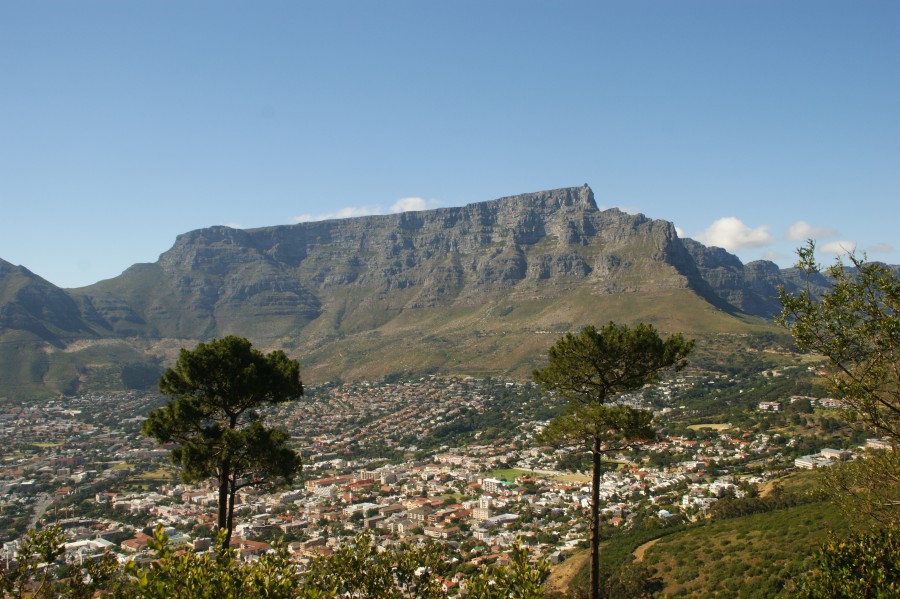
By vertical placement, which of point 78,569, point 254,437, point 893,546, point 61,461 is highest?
point 254,437

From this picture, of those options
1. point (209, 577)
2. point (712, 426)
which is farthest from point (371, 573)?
point (712, 426)

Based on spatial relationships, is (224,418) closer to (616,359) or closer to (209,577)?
(209,577)

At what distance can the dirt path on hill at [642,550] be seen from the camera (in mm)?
35312

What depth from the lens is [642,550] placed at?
37219 mm

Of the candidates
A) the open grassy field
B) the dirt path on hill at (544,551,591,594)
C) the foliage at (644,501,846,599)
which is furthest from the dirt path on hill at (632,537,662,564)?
the open grassy field

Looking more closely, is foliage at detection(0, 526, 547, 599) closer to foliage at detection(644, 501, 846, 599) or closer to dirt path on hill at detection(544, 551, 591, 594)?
foliage at detection(644, 501, 846, 599)

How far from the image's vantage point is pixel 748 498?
43.8 metres

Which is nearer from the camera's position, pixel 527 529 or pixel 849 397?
pixel 849 397

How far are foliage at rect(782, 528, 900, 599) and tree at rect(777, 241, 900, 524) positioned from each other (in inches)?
67.7

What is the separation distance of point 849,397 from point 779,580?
18642 mm

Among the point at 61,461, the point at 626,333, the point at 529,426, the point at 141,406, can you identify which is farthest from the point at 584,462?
the point at 141,406

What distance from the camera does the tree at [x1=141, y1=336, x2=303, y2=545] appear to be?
51.0ft

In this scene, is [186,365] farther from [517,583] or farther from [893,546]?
[893,546]

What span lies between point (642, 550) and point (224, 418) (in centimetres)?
3018
